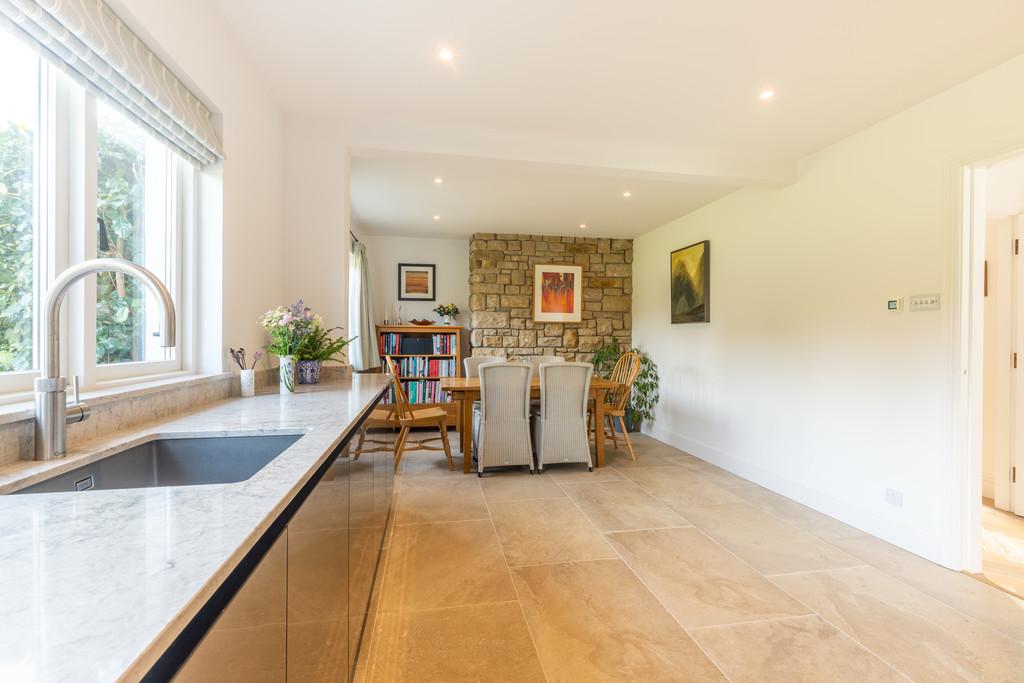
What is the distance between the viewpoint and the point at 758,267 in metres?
3.75

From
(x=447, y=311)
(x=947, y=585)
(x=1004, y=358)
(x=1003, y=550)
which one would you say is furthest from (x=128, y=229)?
(x=1004, y=358)

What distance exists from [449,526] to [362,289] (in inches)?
127

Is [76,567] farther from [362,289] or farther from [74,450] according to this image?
[362,289]

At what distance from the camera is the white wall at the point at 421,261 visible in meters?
5.86

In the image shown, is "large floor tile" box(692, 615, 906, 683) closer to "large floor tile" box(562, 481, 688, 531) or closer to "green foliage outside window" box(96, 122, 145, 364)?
"large floor tile" box(562, 481, 688, 531)

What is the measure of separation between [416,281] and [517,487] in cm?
334

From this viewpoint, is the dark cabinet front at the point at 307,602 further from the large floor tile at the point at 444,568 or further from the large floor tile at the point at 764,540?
the large floor tile at the point at 764,540

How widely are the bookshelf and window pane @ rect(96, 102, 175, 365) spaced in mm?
3670

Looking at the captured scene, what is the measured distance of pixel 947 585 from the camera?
85.7 inches

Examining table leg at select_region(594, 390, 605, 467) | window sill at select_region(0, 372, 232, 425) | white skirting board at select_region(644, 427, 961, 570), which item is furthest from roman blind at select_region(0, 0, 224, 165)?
white skirting board at select_region(644, 427, 961, 570)

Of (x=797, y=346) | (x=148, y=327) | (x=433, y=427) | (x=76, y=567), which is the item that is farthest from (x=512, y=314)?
(x=76, y=567)

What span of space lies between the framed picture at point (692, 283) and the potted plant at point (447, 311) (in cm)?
263

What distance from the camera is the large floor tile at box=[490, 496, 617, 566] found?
2373 millimetres

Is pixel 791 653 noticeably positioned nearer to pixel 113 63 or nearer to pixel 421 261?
pixel 113 63
